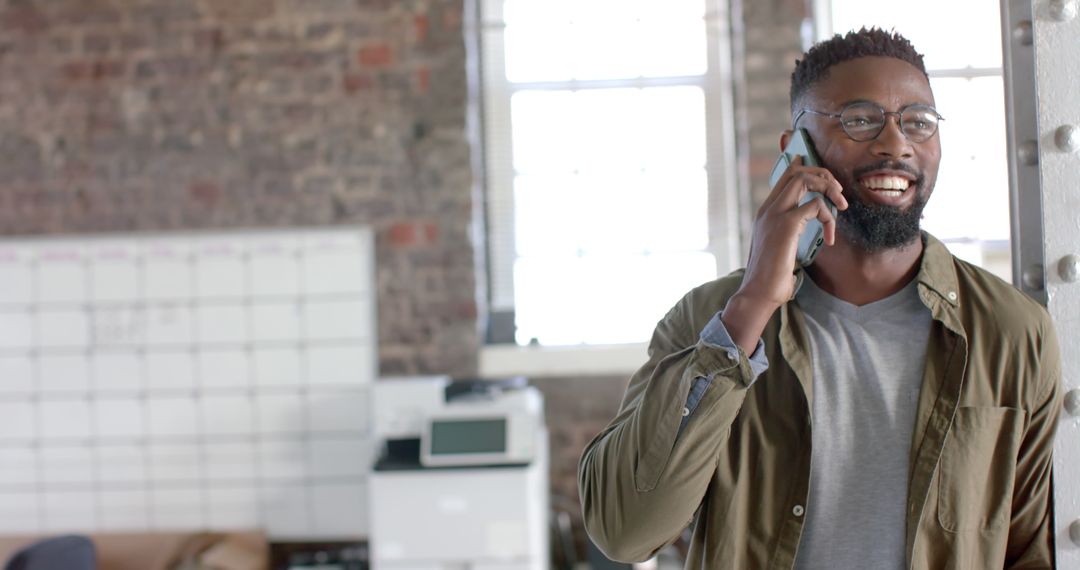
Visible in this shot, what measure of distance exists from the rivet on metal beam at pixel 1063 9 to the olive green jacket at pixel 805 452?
0.37 m

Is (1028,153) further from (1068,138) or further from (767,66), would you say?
(767,66)

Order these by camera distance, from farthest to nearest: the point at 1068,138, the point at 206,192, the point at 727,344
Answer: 1. the point at 206,192
2. the point at 727,344
3. the point at 1068,138

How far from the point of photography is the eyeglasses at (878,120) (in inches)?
46.2

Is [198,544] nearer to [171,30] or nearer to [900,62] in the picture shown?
[171,30]

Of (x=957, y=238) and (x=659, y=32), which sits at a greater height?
(x=659, y=32)

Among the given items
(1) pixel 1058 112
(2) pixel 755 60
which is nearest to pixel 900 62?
(1) pixel 1058 112

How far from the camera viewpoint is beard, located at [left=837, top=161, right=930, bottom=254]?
46.0 inches

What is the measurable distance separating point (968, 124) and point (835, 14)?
0.64 metres

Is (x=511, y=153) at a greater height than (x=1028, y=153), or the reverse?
(x=511, y=153)

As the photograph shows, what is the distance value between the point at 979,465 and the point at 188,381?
3015 mm

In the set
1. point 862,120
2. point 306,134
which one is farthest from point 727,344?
point 306,134

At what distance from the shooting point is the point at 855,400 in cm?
119

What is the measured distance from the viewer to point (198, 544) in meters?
3.38

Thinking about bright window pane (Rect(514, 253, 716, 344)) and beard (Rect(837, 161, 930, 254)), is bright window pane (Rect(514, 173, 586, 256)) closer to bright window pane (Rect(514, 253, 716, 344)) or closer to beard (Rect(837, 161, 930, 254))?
bright window pane (Rect(514, 253, 716, 344))
